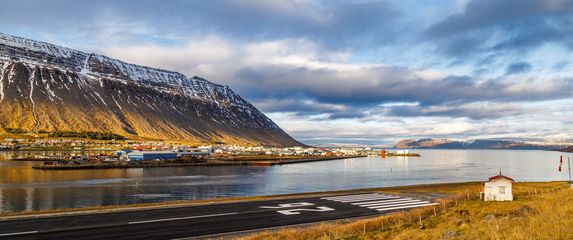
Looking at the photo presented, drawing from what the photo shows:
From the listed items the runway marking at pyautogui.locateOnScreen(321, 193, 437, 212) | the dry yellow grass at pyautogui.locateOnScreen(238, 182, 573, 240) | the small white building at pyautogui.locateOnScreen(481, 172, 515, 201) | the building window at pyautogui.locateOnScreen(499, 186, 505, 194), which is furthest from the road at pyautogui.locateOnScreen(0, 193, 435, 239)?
the building window at pyautogui.locateOnScreen(499, 186, 505, 194)

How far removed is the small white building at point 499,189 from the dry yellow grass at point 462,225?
3.41ft

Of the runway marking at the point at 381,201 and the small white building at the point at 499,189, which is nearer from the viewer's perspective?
the small white building at the point at 499,189

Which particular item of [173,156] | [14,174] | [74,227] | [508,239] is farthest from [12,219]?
[173,156]

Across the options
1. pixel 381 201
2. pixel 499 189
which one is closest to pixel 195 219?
pixel 381 201

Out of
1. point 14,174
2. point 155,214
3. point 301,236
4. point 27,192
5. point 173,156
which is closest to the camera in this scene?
point 301,236

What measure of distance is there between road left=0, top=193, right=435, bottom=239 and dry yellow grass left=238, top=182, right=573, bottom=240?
4.02 meters

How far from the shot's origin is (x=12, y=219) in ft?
105

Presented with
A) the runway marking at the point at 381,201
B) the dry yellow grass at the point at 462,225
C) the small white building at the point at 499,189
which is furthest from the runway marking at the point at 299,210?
the small white building at the point at 499,189

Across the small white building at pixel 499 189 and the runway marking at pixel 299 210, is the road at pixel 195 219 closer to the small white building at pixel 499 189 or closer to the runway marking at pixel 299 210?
the runway marking at pixel 299 210

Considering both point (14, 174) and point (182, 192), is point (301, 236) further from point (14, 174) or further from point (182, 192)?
point (14, 174)

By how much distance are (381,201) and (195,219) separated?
20.0 m

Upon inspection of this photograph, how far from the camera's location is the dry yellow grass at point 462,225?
1445 cm

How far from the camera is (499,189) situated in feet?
128

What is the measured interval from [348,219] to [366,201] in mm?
11291
